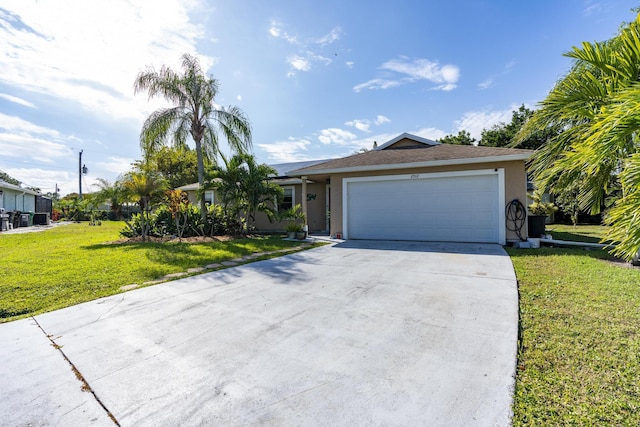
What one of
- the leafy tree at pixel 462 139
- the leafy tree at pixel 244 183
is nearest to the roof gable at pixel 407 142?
the leafy tree at pixel 244 183

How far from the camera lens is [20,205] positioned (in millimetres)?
25609

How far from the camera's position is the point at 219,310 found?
153 inches

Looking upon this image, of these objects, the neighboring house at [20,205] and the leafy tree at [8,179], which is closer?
the neighboring house at [20,205]

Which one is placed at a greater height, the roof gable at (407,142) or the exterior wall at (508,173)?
the roof gable at (407,142)

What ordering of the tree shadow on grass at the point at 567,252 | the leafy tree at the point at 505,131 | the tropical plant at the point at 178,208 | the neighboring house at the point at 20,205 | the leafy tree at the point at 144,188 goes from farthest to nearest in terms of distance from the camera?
the leafy tree at the point at 505,131, the neighboring house at the point at 20,205, the leafy tree at the point at 144,188, the tropical plant at the point at 178,208, the tree shadow on grass at the point at 567,252

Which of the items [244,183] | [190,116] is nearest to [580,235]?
[244,183]

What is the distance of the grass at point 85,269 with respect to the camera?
441cm

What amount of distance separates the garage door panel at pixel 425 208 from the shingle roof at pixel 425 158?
679mm

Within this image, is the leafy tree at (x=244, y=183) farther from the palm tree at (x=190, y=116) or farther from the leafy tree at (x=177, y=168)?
the leafy tree at (x=177, y=168)

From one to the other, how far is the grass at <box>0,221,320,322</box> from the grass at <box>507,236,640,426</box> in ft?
18.7

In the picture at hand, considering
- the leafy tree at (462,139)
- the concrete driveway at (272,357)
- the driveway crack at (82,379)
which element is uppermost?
the leafy tree at (462,139)

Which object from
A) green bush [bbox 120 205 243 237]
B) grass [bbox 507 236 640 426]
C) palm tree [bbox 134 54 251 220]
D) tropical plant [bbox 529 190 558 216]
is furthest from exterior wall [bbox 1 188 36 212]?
tropical plant [bbox 529 190 558 216]

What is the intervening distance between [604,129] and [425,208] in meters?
8.05

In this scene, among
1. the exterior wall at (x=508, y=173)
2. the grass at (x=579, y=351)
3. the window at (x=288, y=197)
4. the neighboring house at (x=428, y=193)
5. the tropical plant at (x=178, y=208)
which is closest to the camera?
the grass at (x=579, y=351)
